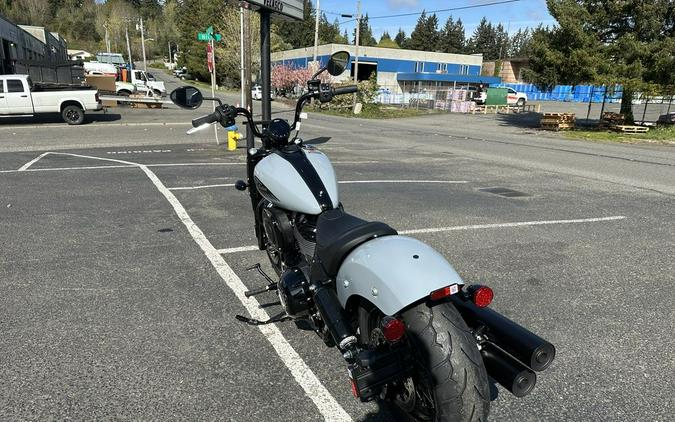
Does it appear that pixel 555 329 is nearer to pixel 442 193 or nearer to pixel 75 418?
pixel 75 418

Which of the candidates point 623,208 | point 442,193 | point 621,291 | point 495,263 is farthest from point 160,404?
point 623,208

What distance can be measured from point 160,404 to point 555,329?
2.79 metres

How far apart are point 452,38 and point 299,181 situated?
446ft

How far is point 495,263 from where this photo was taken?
481cm

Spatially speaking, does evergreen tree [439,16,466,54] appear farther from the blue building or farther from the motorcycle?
the motorcycle

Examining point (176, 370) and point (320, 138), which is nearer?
point (176, 370)

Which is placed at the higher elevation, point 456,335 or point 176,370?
point 456,335

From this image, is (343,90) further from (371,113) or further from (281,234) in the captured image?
(371,113)

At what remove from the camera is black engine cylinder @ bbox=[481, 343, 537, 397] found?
207 centimetres

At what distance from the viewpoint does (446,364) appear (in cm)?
199

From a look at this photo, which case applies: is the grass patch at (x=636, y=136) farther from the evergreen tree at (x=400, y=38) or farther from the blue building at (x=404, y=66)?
the evergreen tree at (x=400, y=38)

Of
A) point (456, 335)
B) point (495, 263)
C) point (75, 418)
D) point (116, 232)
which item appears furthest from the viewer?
point (116, 232)

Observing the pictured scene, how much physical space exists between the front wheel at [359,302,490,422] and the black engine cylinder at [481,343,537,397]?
12cm

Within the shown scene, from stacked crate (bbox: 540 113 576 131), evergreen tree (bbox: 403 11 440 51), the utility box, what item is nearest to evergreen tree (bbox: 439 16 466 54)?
evergreen tree (bbox: 403 11 440 51)
